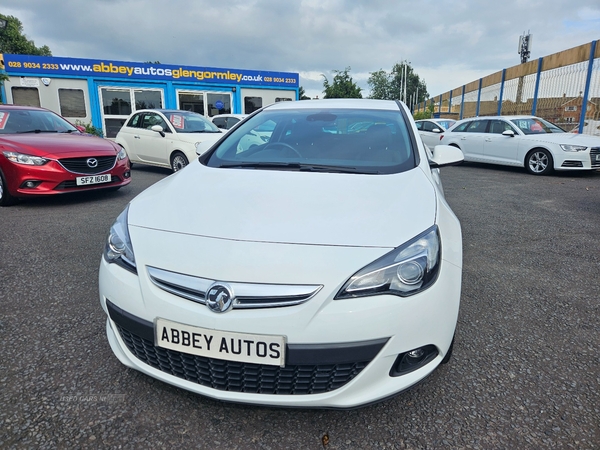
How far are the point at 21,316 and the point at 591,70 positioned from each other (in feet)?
48.3

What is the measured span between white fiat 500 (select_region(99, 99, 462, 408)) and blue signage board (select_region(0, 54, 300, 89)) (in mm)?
16628

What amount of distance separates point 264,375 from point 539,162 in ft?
31.8

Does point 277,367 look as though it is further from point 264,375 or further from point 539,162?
point 539,162

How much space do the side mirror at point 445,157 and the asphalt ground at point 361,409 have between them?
942 millimetres

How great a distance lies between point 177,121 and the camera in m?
8.68

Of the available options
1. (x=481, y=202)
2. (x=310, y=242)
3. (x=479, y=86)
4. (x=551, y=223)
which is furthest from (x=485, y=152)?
(x=479, y=86)

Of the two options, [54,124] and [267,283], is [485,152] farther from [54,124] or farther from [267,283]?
[267,283]

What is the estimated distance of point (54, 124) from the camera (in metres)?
6.64

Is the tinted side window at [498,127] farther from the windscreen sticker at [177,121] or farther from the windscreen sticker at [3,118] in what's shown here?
the windscreen sticker at [3,118]

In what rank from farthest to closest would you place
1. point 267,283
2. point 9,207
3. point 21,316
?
1. point 9,207
2. point 21,316
3. point 267,283

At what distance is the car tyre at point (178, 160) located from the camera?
8.32m

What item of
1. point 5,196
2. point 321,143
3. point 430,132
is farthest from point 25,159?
point 430,132

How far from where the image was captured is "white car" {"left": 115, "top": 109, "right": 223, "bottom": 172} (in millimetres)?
8258

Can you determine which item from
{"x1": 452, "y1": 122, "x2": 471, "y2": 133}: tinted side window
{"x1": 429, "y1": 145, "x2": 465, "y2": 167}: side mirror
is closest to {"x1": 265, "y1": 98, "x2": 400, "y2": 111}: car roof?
{"x1": 429, "y1": 145, "x2": 465, "y2": 167}: side mirror
